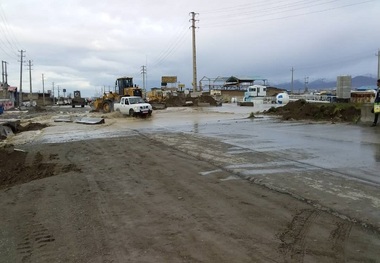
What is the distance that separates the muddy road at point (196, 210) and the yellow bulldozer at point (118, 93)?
110 ft

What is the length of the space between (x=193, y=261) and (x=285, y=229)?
1568 millimetres

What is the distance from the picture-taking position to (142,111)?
34.7m

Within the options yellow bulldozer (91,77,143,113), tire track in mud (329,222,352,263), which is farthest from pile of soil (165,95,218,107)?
tire track in mud (329,222,352,263)

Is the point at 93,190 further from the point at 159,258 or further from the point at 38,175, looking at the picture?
the point at 159,258

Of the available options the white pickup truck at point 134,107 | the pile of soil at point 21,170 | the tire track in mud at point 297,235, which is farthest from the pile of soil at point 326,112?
the tire track in mud at point 297,235

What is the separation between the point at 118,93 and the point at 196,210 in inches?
1646

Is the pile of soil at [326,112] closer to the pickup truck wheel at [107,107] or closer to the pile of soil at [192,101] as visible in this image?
the pickup truck wheel at [107,107]

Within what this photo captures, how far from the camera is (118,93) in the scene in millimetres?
46969

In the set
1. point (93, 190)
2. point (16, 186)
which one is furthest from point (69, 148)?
point (93, 190)

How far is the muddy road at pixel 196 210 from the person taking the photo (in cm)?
479

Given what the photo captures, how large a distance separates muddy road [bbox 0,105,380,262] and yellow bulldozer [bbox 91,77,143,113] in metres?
33.5

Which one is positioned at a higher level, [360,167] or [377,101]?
[377,101]

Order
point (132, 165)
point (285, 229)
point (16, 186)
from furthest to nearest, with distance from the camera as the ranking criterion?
point (132, 165) → point (16, 186) → point (285, 229)

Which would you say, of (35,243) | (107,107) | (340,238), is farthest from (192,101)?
(340,238)
